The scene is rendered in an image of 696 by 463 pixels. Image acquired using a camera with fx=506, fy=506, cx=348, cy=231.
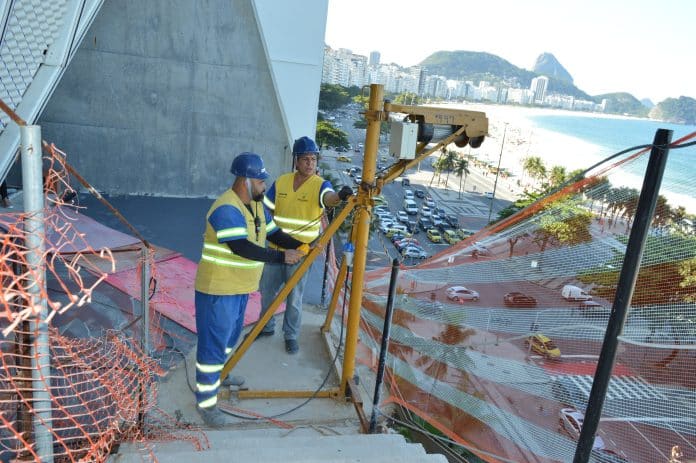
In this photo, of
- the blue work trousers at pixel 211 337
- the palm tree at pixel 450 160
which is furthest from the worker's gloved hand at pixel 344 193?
the palm tree at pixel 450 160

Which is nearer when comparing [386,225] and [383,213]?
[386,225]

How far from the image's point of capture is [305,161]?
13.3 feet

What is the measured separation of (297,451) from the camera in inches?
97.3

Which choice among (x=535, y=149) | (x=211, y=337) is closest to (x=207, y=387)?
(x=211, y=337)

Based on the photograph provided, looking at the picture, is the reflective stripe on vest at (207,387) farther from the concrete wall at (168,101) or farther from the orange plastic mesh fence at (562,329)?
the concrete wall at (168,101)

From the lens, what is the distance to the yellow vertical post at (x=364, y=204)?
334 centimetres

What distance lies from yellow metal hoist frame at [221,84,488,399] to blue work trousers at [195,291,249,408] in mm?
267

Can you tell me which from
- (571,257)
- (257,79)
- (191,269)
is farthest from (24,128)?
(257,79)

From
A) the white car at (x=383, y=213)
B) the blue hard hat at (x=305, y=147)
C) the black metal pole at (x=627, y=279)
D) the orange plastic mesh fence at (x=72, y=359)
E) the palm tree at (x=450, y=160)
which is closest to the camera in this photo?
the orange plastic mesh fence at (x=72, y=359)

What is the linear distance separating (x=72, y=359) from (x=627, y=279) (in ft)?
8.89

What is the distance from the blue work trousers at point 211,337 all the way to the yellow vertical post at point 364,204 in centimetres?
81

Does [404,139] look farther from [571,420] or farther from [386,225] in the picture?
[386,225]

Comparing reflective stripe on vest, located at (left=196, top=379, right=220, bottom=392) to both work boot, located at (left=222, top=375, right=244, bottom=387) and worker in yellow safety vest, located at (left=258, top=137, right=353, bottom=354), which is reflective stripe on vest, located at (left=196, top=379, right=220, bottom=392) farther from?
worker in yellow safety vest, located at (left=258, top=137, right=353, bottom=354)

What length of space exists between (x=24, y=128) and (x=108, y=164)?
27.7 ft
